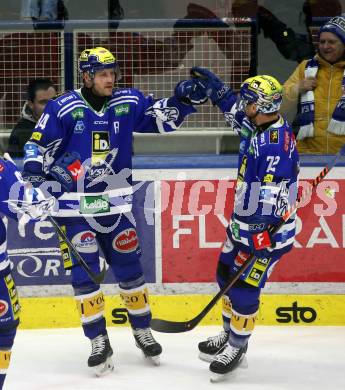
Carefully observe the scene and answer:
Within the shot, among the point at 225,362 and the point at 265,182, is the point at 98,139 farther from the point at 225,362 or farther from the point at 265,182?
Answer: the point at 225,362

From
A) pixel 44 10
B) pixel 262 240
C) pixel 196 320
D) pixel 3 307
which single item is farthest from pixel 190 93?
pixel 44 10

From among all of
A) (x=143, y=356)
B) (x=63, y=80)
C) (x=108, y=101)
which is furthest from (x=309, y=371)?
(x=63, y=80)

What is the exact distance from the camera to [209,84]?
208 inches

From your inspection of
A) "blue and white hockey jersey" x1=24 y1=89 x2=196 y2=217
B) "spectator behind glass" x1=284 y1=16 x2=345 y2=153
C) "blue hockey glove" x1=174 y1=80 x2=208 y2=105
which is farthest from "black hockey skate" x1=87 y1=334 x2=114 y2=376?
"spectator behind glass" x1=284 y1=16 x2=345 y2=153

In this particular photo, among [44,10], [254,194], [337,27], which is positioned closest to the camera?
[254,194]

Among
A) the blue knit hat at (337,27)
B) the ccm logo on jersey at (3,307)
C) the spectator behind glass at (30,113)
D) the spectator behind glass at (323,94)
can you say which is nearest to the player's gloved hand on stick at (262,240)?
the ccm logo on jersey at (3,307)

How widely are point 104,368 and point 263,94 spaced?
144 centimetres

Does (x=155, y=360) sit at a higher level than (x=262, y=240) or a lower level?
lower

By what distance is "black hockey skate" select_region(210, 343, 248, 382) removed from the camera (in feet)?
A: 16.8

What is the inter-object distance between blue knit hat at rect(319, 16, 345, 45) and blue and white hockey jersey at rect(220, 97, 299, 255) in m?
1.06

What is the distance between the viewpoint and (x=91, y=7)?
6621 millimetres

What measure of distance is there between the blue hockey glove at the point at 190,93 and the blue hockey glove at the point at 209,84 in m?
0.02

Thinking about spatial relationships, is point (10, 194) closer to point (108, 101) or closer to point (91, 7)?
point (108, 101)

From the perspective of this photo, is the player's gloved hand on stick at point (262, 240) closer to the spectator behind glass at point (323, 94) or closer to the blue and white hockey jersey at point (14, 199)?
the blue and white hockey jersey at point (14, 199)
